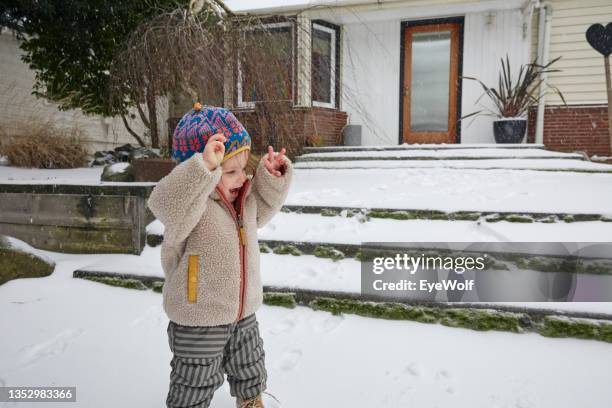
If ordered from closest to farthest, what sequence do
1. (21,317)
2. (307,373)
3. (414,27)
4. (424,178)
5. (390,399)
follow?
1. (390,399)
2. (307,373)
3. (21,317)
4. (424,178)
5. (414,27)

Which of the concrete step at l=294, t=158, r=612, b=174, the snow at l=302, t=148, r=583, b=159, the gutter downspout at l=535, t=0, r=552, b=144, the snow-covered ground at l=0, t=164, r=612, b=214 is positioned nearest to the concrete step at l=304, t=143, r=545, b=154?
the snow at l=302, t=148, r=583, b=159

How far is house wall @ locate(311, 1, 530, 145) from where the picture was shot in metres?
6.80

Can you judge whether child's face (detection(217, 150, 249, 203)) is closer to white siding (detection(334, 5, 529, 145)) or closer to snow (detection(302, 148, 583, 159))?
snow (detection(302, 148, 583, 159))

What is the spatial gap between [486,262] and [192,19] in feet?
10.0

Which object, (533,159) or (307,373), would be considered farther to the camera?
(533,159)

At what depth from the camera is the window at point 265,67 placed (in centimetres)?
334

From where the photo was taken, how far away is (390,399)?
63.2 inches

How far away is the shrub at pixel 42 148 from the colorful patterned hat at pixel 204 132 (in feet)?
16.1

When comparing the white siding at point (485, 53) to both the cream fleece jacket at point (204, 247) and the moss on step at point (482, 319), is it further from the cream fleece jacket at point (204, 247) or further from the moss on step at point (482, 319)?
the cream fleece jacket at point (204, 247)

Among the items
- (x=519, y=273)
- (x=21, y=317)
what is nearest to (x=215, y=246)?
(x=21, y=317)

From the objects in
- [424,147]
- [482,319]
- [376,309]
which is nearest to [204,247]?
[376,309]

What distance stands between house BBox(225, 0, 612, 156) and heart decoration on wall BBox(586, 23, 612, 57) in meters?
0.49

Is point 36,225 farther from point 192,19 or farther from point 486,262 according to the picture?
point 486,262

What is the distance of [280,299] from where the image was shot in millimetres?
2398
